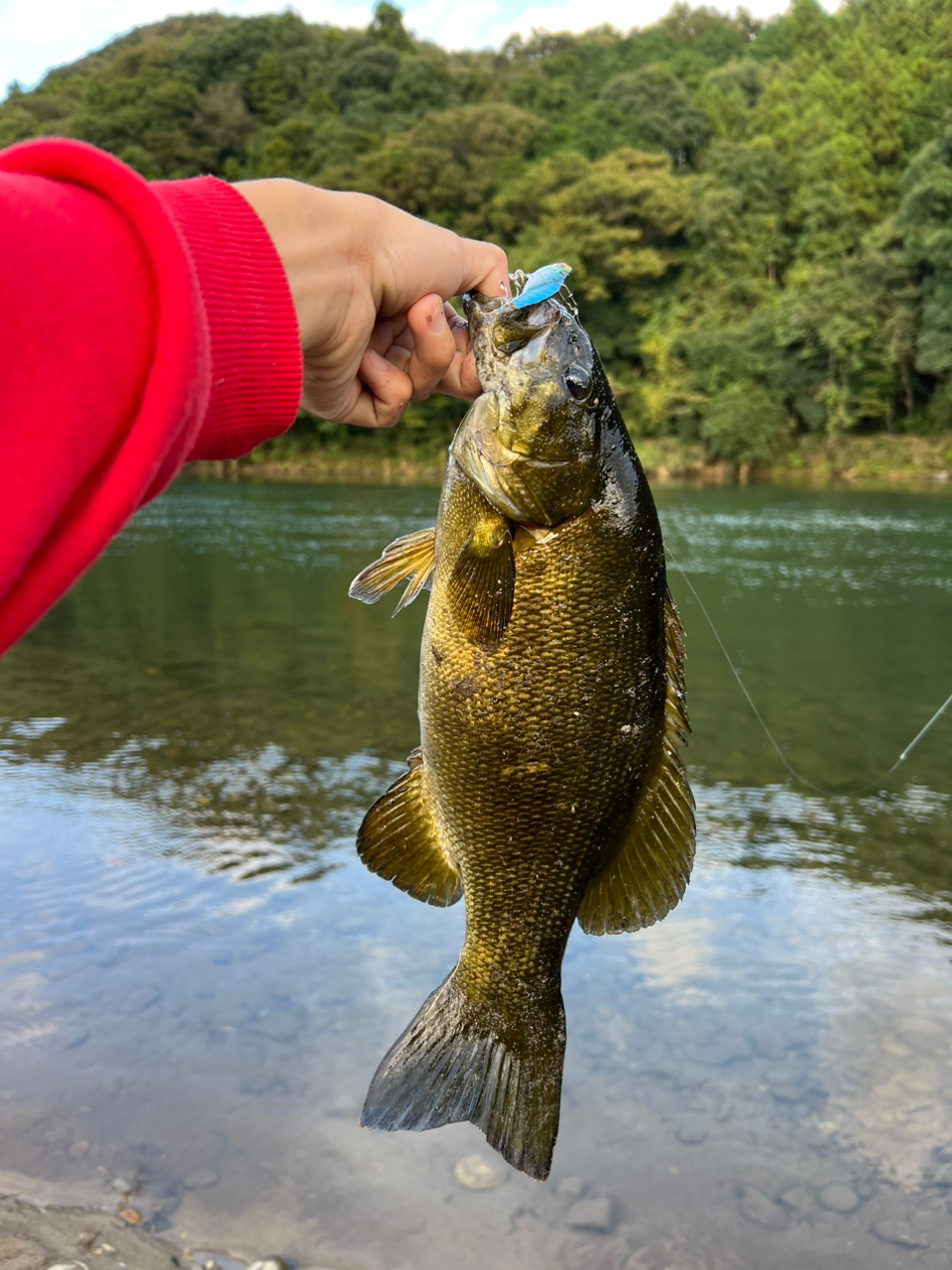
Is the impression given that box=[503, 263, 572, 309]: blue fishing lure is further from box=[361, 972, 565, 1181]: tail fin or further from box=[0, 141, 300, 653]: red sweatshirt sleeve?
box=[361, 972, 565, 1181]: tail fin

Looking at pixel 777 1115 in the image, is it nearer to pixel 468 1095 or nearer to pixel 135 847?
pixel 468 1095

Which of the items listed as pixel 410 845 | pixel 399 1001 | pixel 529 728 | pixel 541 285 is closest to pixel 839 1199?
pixel 399 1001

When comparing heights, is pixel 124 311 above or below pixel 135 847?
above

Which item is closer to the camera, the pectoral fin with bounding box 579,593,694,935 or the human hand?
the human hand

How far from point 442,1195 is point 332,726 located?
5337 millimetres

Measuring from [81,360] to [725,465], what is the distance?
4970 centimetres

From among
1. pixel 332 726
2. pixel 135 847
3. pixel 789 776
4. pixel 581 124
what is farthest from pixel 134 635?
pixel 581 124

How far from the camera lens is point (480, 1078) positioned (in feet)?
6.72

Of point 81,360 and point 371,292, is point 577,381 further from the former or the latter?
point 81,360

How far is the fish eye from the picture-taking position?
1.95m

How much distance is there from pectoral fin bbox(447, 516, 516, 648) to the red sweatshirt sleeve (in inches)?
31.7

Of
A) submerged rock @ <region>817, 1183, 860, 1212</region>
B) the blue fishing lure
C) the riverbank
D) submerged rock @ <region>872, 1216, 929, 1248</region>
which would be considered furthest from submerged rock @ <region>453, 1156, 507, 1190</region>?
the riverbank

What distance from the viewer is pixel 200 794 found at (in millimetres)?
6852

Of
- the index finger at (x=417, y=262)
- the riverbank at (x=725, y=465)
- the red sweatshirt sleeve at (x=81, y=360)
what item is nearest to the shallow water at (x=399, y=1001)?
the index finger at (x=417, y=262)
